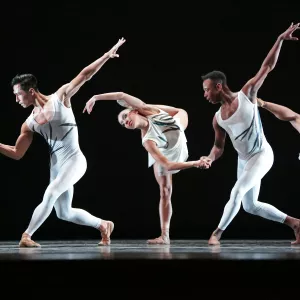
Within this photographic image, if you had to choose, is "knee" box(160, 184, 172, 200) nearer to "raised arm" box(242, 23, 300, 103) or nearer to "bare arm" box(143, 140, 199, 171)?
"bare arm" box(143, 140, 199, 171)

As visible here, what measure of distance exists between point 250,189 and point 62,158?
141 cm

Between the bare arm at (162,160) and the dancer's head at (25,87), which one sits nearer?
the bare arm at (162,160)

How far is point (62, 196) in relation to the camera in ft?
20.2

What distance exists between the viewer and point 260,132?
20.2 ft

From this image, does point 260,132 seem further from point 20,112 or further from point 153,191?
point 20,112

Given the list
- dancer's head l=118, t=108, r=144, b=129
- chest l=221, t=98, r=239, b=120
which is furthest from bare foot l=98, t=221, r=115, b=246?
chest l=221, t=98, r=239, b=120

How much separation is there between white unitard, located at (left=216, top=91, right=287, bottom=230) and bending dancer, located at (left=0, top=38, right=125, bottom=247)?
1.00m

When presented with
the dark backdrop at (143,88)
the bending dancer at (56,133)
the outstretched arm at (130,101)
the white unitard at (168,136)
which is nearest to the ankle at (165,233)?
the white unitard at (168,136)

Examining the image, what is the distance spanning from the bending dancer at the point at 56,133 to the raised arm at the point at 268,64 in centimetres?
102

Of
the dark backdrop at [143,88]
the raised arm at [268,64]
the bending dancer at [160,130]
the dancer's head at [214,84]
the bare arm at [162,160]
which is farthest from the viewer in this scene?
the dark backdrop at [143,88]

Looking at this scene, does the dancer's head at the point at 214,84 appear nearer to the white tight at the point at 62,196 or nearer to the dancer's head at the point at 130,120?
the dancer's head at the point at 130,120

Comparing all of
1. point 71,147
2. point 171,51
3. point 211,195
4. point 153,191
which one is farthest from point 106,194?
point 71,147

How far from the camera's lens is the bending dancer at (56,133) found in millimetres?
5964
